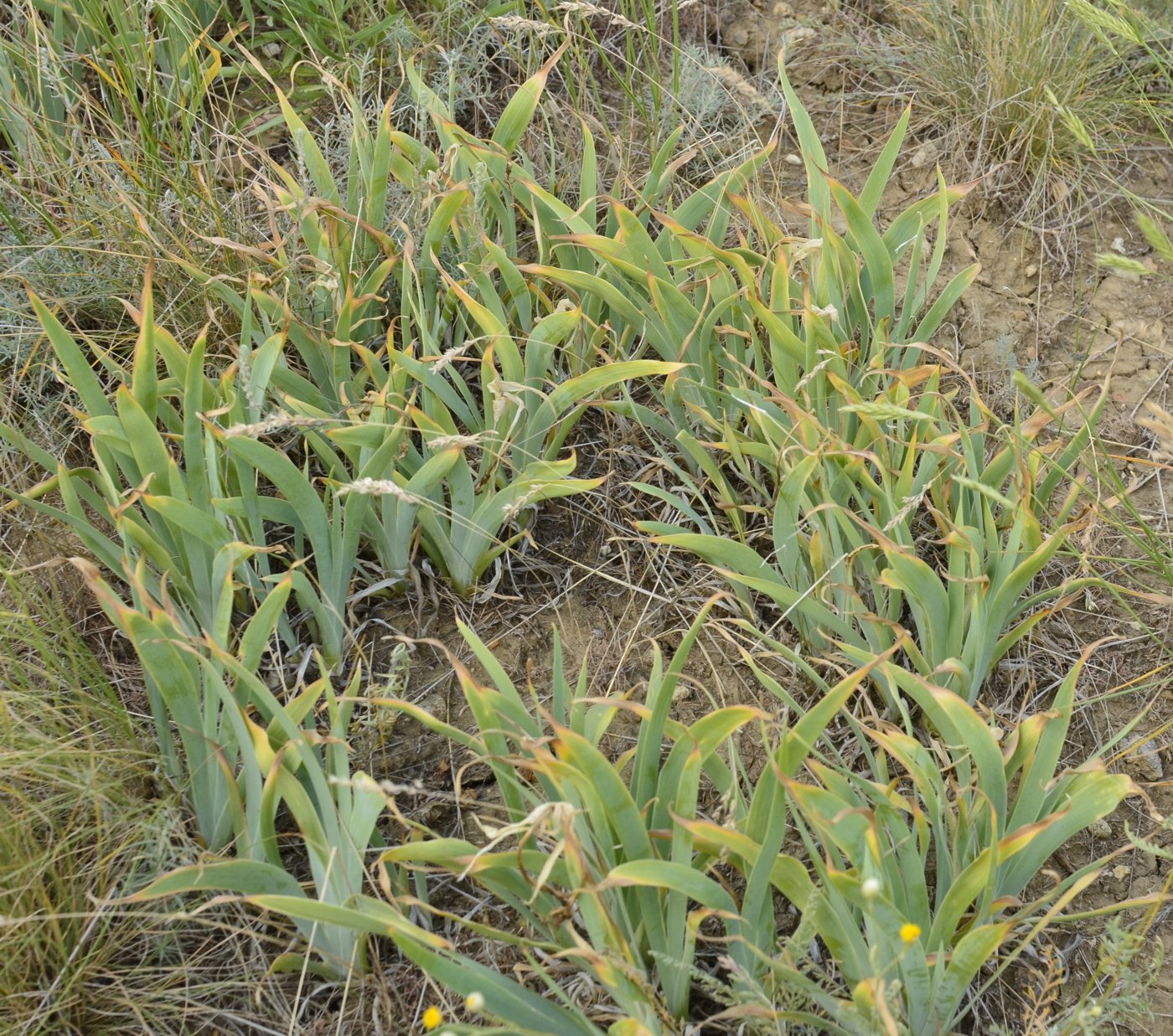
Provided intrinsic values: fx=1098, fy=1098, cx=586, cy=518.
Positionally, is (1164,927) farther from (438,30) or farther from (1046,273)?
(438,30)

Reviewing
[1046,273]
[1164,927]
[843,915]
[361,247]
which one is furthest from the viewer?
[1046,273]

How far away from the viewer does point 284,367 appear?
168 cm

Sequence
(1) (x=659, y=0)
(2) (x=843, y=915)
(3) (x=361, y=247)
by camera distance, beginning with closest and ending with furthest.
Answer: (2) (x=843, y=915) → (3) (x=361, y=247) → (1) (x=659, y=0)

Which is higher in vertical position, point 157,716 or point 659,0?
point 659,0

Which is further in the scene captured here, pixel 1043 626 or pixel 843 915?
pixel 1043 626

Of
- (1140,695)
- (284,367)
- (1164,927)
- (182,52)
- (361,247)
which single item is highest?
(182,52)

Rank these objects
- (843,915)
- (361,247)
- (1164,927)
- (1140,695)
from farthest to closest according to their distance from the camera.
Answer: (361,247), (1140,695), (1164,927), (843,915)

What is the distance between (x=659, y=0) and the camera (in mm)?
2510

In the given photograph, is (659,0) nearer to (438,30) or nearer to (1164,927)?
(438,30)

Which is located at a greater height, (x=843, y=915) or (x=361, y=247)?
(x=361, y=247)

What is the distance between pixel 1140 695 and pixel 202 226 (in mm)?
1689

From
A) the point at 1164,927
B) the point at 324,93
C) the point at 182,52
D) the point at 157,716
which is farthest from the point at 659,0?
the point at 1164,927

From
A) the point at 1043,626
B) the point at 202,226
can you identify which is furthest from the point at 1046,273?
the point at 202,226

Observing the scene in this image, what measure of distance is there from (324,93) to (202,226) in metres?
0.54
